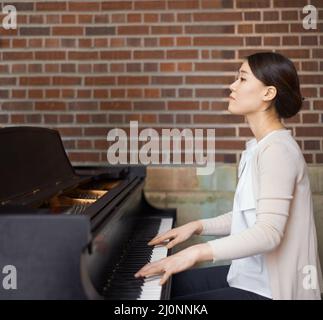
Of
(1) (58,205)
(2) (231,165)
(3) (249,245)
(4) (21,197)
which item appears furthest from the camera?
(2) (231,165)

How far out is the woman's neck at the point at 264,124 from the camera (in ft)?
5.25

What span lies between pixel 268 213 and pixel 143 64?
1948mm

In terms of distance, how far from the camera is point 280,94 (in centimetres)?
158

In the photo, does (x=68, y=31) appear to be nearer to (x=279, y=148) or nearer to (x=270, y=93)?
(x=270, y=93)

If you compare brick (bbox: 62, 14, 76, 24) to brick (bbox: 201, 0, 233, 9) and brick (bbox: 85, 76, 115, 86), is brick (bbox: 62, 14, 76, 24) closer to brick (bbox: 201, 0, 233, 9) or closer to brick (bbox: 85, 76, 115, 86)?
brick (bbox: 85, 76, 115, 86)

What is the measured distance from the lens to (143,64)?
311 cm

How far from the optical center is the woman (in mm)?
1377

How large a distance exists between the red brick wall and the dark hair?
1477 millimetres

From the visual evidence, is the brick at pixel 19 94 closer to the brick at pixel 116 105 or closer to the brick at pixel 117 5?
the brick at pixel 116 105

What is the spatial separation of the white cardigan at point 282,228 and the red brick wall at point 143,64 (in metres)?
A: 1.58

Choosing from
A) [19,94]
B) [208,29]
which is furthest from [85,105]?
[208,29]
